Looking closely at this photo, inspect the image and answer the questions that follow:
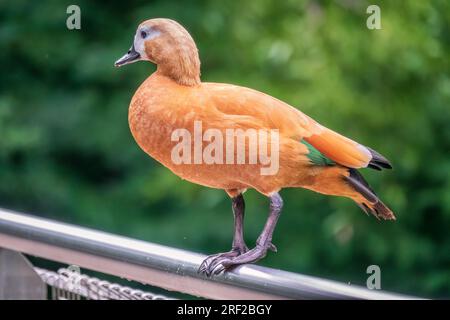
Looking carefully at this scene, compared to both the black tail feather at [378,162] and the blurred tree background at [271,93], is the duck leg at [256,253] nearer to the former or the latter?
the black tail feather at [378,162]

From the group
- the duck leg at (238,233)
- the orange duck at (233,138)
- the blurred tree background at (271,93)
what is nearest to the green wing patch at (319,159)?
the orange duck at (233,138)

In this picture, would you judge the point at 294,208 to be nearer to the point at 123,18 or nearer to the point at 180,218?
the point at 180,218

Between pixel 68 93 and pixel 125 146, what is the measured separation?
0.23 metres

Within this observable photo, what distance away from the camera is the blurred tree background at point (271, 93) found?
221cm

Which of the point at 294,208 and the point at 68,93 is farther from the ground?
the point at 68,93

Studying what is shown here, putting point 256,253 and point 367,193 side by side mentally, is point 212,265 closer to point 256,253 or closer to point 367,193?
point 256,253

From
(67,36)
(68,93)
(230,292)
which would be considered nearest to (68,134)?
(68,93)

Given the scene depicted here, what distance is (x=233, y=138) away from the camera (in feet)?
3.26

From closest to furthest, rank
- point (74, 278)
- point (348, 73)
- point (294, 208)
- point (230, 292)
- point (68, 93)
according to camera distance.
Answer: point (230, 292) < point (74, 278) < point (348, 73) < point (294, 208) < point (68, 93)

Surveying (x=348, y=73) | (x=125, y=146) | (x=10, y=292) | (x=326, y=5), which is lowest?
(x=10, y=292)

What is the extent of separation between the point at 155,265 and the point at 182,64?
0.26 m

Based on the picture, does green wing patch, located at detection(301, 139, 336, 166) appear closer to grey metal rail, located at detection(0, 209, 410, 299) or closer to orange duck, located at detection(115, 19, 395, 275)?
orange duck, located at detection(115, 19, 395, 275)

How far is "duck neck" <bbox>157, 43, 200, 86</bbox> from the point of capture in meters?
1.03

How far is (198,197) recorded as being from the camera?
8.11 feet
